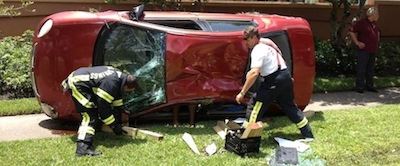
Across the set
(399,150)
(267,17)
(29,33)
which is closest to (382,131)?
(399,150)

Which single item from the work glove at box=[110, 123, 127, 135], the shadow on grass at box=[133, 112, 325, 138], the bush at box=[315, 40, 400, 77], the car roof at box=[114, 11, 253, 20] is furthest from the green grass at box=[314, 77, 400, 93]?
the work glove at box=[110, 123, 127, 135]

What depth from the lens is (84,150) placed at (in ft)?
19.6

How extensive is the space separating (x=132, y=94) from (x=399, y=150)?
10.5 ft

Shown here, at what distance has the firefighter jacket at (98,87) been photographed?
6218 millimetres

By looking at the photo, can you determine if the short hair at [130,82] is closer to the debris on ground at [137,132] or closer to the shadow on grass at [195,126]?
the debris on ground at [137,132]

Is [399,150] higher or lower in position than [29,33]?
lower

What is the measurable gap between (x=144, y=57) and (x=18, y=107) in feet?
6.98

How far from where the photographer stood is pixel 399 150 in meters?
6.46

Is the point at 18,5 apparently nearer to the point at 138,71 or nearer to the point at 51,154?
the point at 138,71

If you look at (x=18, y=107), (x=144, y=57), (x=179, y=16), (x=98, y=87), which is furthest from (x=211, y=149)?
(x=18, y=107)

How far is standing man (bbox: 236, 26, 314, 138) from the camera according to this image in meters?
6.19

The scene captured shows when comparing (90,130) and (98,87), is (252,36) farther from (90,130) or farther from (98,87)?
(90,130)

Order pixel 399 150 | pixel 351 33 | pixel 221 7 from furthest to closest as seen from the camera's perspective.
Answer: pixel 221 7
pixel 351 33
pixel 399 150

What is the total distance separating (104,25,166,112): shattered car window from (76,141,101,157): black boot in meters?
1.13
